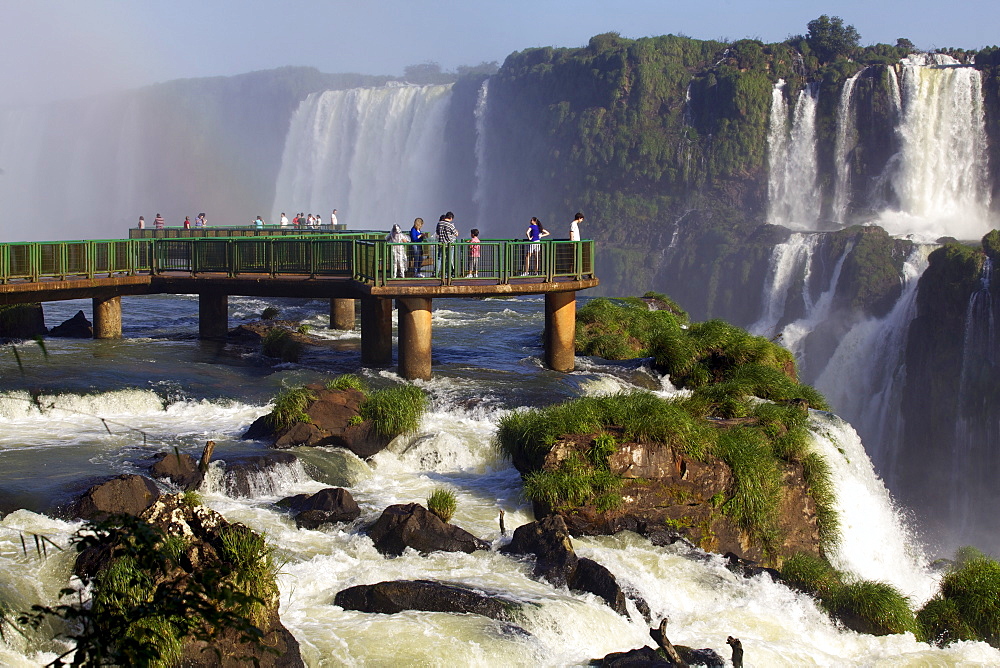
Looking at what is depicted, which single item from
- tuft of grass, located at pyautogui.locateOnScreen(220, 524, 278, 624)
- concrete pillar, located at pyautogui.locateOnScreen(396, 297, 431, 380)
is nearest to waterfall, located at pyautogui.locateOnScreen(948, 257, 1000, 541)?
concrete pillar, located at pyautogui.locateOnScreen(396, 297, 431, 380)

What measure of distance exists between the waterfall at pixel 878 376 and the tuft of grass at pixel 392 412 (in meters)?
26.8

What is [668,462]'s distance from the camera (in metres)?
15.1

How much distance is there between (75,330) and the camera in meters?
27.6

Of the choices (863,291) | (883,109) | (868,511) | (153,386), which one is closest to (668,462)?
(868,511)

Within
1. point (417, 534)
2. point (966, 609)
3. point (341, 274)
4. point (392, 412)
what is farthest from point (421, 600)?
point (341, 274)

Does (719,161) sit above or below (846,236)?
above

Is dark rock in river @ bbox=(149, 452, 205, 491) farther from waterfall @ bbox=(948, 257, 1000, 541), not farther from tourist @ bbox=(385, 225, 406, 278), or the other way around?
waterfall @ bbox=(948, 257, 1000, 541)

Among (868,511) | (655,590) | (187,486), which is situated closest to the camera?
(655,590)

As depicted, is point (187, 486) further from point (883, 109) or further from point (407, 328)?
point (883, 109)

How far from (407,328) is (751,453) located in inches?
335

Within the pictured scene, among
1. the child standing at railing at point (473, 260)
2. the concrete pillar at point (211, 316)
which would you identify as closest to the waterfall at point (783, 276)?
the concrete pillar at point (211, 316)

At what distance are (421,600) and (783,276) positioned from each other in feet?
160

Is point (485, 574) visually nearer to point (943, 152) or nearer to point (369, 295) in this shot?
point (369, 295)

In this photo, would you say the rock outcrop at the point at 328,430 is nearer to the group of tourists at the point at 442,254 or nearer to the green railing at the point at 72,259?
the group of tourists at the point at 442,254
